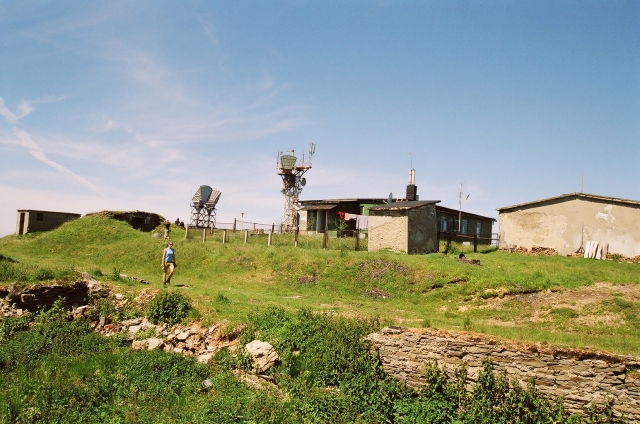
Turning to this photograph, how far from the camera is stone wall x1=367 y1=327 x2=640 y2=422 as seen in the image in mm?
8734

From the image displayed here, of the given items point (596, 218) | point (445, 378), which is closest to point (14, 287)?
point (445, 378)

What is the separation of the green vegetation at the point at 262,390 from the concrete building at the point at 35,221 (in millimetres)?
26841

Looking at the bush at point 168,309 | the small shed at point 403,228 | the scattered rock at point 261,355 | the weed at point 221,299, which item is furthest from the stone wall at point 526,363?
the small shed at point 403,228

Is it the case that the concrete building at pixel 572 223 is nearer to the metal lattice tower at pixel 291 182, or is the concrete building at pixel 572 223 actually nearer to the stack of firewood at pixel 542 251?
the stack of firewood at pixel 542 251

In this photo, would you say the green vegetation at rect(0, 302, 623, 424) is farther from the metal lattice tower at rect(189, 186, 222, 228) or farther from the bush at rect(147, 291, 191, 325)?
the metal lattice tower at rect(189, 186, 222, 228)

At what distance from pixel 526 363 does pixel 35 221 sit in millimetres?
38691

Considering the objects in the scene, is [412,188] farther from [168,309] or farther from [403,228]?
[168,309]

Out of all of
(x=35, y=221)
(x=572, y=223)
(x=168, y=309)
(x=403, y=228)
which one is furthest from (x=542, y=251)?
(x=35, y=221)

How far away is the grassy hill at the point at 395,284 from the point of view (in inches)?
565

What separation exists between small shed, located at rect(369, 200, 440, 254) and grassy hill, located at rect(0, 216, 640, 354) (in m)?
2.75

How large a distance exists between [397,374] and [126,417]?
20.0 feet

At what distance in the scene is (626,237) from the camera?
26.1 meters

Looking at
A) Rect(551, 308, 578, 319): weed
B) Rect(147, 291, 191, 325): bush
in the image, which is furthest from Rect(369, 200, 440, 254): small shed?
Rect(147, 291, 191, 325): bush

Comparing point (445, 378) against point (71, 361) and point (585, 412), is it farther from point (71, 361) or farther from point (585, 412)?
point (71, 361)
